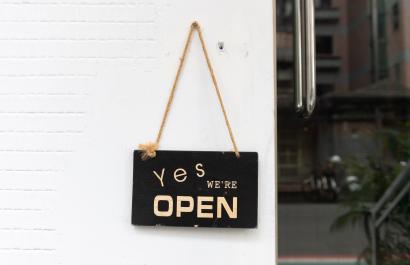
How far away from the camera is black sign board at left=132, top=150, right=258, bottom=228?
3.98 feet

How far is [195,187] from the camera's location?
1.22 meters

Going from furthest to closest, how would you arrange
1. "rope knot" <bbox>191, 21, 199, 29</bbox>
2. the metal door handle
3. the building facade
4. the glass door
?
the building facade < the glass door < "rope knot" <bbox>191, 21, 199, 29</bbox> < the metal door handle

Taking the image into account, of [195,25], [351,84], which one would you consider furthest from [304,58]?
[351,84]

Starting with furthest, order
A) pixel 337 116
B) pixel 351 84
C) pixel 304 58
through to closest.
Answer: pixel 351 84 → pixel 337 116 → pixel 304 58

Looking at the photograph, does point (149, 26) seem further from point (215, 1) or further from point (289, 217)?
point (289, 217)

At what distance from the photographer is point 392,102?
267 inches

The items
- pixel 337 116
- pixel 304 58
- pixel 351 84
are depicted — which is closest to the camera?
pixel 304 58

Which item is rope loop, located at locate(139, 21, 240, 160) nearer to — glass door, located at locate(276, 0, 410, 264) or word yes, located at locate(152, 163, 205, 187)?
word yes, located at locate(152, 163, 205, 187)

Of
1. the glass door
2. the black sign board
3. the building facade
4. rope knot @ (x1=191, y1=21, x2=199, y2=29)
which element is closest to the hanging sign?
the black sign board

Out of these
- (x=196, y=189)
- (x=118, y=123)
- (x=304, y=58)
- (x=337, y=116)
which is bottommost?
(x=196, y=189)

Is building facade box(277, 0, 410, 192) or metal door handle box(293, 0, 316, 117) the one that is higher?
building facade box(277, 0, 410, 192)

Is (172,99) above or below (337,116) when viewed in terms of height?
below

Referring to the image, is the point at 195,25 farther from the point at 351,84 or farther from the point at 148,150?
the point at 351,84

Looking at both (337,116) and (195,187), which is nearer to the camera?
(195,187)
